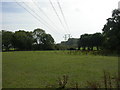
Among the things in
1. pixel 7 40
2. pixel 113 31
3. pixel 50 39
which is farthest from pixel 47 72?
pixel 50 39

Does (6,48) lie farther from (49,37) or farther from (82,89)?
(82,89)

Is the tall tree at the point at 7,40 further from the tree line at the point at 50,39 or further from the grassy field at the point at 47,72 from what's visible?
the grassy field at the point at 47,72

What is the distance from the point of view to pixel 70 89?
578 centimetres

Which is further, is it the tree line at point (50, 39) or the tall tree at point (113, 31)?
the tree line at point (50, 39)

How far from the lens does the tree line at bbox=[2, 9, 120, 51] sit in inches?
1230

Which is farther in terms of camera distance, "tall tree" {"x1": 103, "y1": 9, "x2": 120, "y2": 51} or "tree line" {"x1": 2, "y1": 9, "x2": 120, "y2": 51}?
"tree line" {"x1": 2, "y1": 9, "x2": 120, "y2": 51}

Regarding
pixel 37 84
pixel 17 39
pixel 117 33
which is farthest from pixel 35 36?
pixel 37 84

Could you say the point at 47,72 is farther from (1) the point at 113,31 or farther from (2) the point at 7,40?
(2) the point at 7,40

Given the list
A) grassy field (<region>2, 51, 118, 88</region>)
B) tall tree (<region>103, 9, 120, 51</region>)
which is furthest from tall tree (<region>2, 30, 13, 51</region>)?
grassy field (<region>2, 51, 118, 88</region>)

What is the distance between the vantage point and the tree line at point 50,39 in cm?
3123

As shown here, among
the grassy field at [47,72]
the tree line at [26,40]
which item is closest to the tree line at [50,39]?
the tree line at [26,40]

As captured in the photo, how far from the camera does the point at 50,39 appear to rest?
231 ft

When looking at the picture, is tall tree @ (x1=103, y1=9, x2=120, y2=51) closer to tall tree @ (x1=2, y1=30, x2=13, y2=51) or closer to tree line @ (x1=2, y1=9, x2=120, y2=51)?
tree line @ (x1=2, y1=9, x2=120, y2=51)

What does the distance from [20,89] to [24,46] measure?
57.5 m
